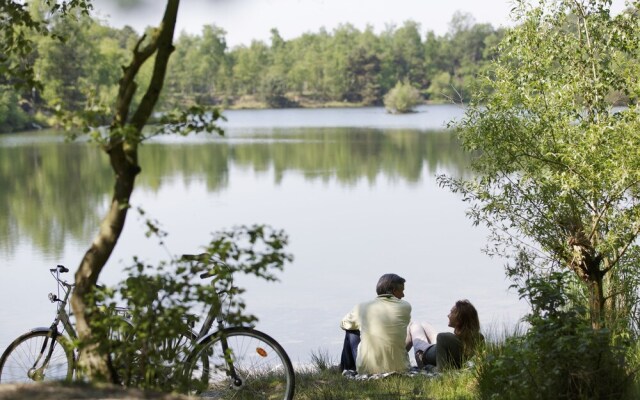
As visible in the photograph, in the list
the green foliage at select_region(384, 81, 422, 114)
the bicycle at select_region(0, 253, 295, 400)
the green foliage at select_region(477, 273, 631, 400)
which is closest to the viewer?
the green foliage at select_region(477, 273, 631, 400)

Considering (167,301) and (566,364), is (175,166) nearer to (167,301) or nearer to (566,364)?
(566,364)

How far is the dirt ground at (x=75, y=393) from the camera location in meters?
3.46

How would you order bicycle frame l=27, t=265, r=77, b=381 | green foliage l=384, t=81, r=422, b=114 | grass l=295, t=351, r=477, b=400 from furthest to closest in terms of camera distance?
green foliage l=384, t=81, r=422, b=114 < grass l=295, t=351, r=477, b=400 < bicycle frame l=27, t=265, r=77, b=381

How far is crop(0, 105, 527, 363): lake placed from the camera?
11555mm

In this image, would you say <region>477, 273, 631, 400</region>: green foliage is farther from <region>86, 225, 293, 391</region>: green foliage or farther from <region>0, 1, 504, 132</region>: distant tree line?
<region>0, 1, 504, 132</region>: distant tree line

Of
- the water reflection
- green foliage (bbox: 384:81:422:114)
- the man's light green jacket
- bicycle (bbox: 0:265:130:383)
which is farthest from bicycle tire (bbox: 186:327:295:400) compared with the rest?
green foliage (bbox: 384:81:422:114)

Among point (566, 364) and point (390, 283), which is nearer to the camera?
point (566, 364)

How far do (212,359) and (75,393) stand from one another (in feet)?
3.56

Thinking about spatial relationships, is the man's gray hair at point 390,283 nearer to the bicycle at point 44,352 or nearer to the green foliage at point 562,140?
the green foliage at point 562,140

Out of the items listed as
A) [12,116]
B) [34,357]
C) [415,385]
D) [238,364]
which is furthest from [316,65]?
[238,364]

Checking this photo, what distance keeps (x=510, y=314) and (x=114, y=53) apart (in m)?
63.3

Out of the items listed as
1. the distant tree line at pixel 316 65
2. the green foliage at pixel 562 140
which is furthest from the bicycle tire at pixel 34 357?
the distant tree line at pixel 316 65

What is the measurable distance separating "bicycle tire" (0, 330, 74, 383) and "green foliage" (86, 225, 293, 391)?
4.38 ft

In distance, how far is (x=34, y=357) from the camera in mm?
5285
